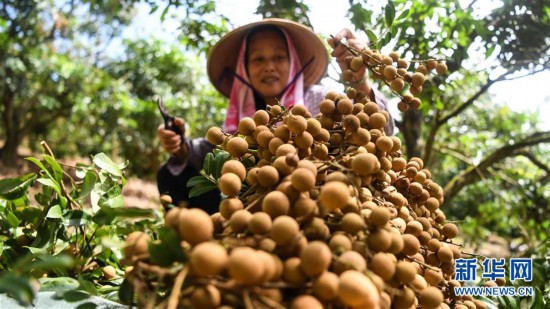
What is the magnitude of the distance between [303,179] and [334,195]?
0.04 metres

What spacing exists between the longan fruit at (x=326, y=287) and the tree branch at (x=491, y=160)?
5.83 feet

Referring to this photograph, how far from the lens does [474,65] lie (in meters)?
1.70

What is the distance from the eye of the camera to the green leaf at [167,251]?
37 centimetres

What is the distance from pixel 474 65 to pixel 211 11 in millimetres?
1094

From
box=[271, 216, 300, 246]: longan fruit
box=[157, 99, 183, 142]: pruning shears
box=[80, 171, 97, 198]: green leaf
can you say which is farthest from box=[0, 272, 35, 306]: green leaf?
box=[157, 99, 183, 142]: pruning shears

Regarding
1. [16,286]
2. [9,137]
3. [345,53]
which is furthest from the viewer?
[9,137]

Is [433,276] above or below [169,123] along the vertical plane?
below

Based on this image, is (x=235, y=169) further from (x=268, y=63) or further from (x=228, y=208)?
(x=268, y=63)

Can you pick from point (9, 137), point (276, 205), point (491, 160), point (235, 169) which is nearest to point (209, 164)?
point (235, 169)

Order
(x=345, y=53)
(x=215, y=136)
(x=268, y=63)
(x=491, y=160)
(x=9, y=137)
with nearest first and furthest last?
(x=215, y=136) < (x=345, y=53) < (x=268, y=63) < (x=491, y=160) < (x=9, y=137)

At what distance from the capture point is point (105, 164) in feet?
2.42

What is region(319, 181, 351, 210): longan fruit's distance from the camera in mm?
417

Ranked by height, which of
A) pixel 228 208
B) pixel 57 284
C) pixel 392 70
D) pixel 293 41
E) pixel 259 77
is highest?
pixel 293 41

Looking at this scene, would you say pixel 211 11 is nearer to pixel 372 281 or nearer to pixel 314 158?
pixel 314 158
